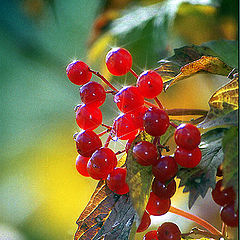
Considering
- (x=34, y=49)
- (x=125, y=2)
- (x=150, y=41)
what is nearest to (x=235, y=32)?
(x=150, y=41)

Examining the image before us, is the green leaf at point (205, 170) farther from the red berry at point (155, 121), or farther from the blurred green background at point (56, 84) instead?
the blurred green background at point (56, 84)

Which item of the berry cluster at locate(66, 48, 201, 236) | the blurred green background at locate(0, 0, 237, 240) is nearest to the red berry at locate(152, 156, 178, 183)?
the berry cluster at locate(66, 48, 201, 236)

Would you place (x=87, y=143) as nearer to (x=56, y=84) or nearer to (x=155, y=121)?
(x=155, y=121)

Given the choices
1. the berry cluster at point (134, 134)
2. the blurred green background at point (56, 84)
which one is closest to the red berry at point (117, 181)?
the berry cluster at point (134, 134)

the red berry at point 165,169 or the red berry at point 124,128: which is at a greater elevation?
the red berry at point 124,128

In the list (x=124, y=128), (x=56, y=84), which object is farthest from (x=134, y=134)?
(x=56, y=84)

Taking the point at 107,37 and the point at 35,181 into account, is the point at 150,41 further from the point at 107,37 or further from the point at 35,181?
the point at 35,181
